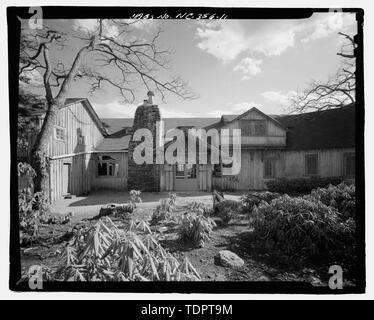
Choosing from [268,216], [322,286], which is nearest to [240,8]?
[268,216]

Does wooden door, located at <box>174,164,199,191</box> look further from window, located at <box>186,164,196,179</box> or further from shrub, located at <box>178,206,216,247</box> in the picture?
shrub, located at <box>178,206,216,247</box>

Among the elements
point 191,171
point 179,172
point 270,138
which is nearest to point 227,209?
point 191,171

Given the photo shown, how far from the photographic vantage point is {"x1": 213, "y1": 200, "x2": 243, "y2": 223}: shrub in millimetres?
3756

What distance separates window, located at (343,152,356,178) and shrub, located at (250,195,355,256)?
684 mm

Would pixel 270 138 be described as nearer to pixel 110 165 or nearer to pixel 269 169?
pixel 269 169

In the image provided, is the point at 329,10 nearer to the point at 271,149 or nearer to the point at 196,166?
the point at 271,149

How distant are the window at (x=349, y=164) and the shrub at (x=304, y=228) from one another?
68 cm

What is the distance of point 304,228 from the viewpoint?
9.05 ft

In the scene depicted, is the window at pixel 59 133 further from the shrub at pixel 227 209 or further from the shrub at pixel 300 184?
the shrub at pixel 300 184

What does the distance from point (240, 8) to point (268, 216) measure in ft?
10.7

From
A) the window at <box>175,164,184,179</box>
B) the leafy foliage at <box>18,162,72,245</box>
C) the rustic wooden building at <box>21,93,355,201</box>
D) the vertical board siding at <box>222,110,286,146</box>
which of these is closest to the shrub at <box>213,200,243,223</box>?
the rustic wooden building at <box>21,93,355,201</box>

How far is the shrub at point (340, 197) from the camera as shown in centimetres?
299

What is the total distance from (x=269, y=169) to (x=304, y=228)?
1.69m

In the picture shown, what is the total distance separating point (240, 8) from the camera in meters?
2.26
